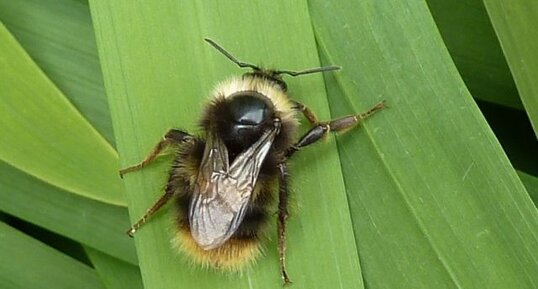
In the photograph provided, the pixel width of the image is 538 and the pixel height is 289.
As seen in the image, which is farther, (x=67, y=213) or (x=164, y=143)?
(x=67, y=213)

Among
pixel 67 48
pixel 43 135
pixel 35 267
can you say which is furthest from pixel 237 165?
pixel 35 267

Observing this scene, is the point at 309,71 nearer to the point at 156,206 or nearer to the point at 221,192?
the point at 221,192

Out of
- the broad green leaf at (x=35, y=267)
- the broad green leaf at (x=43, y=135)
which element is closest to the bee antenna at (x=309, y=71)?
the broad green leaf at (x=43, y=135)

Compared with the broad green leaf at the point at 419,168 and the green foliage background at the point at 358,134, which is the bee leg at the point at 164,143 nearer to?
the green foliage background at the point at 358,134

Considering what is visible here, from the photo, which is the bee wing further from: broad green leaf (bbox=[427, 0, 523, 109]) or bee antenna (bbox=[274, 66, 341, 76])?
broad green leaf (bbox=[427, 0, 523, 109])

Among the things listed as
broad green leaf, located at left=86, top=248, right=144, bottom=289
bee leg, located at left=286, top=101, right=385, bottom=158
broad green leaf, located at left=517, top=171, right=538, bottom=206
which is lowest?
broad green leaf, located at left=517, top=171, right=538, bottom=206

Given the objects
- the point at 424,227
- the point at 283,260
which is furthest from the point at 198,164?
the point at 424,227

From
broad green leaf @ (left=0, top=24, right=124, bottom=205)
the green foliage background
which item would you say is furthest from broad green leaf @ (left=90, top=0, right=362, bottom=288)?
broad green leaf @ (left=0, top=24, right=124, bottom=205)
